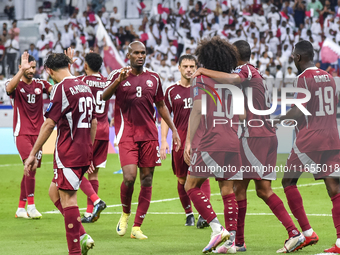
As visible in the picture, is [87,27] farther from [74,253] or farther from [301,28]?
[74,253]

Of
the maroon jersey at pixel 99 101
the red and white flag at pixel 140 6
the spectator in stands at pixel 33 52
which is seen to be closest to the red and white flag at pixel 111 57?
the spectator in stands at pixel 33 52

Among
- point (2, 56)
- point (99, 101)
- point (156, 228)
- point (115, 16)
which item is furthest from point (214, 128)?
point (115, 16)

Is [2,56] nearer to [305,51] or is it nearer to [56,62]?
[56,62]

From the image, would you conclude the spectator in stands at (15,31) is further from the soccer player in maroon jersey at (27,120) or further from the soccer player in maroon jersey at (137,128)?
the soccer player in maroon jersey at (137,128)

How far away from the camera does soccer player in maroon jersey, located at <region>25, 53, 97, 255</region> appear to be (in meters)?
5.57

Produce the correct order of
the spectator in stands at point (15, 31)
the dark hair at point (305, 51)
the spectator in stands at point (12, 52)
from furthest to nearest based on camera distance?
1. the spectator in stands at point (15, 31)
2. the spectator in stands at point (12, 52)
3. the dark hair at point (305, 51)

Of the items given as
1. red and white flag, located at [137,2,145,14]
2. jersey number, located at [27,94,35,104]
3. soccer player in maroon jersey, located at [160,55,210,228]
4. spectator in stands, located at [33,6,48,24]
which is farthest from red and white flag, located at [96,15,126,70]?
soccer player in maroon jersey, located at [160,55,210,228]

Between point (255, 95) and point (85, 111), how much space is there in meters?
1.91

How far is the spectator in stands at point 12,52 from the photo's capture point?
26005 mm

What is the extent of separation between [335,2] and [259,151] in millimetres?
22622

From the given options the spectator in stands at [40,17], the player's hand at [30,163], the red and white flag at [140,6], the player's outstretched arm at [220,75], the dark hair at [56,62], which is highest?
the red and white flag at [140,6]

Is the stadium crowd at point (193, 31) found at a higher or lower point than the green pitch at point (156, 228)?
higher

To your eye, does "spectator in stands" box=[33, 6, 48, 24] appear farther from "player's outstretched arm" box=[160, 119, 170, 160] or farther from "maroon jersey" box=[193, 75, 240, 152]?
"maroon jersey" box=[193, 75, 240, 152]

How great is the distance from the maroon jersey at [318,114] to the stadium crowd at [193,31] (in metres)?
17.5
